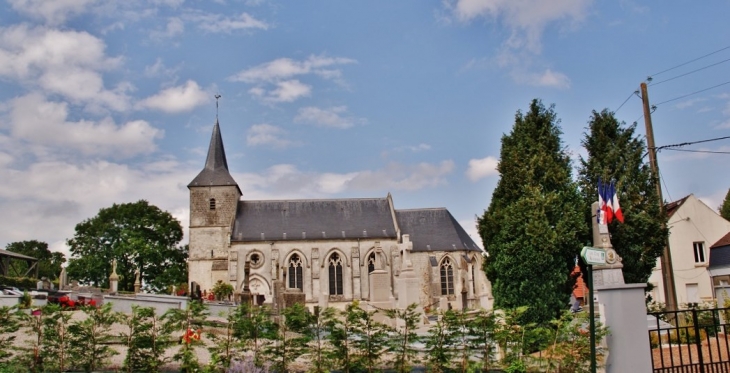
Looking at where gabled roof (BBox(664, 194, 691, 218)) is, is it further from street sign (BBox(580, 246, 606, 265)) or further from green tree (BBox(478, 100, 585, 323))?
street sign (BBox(580, 246, 606, 265))

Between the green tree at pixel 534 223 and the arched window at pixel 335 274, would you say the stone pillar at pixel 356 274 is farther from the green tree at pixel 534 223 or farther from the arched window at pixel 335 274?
the green tree at pixel 534 223

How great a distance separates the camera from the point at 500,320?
9258 mm

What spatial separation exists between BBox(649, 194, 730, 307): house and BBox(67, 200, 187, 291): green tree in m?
34.8

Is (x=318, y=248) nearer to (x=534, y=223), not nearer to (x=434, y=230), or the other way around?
(x=434, y=230)

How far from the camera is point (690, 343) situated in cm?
1294

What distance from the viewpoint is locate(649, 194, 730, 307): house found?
2717 cm

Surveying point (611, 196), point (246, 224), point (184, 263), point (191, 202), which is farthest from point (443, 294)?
point (611, 196)

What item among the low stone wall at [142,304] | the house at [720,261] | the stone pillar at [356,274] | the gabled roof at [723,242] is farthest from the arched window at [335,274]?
the low stone wall at [142,304]

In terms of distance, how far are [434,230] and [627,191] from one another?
25717 mm

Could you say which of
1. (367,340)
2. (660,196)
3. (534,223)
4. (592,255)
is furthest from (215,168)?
(592,255)

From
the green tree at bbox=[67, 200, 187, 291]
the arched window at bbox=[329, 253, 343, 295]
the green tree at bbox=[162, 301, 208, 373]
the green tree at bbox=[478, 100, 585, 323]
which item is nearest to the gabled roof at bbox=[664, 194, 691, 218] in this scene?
the green tree at bbox=[478, 100, 585, 323]

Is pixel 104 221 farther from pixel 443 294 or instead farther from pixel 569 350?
pixel 569 350

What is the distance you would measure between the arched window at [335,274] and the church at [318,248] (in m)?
0.07

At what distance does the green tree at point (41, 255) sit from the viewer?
61188mm
